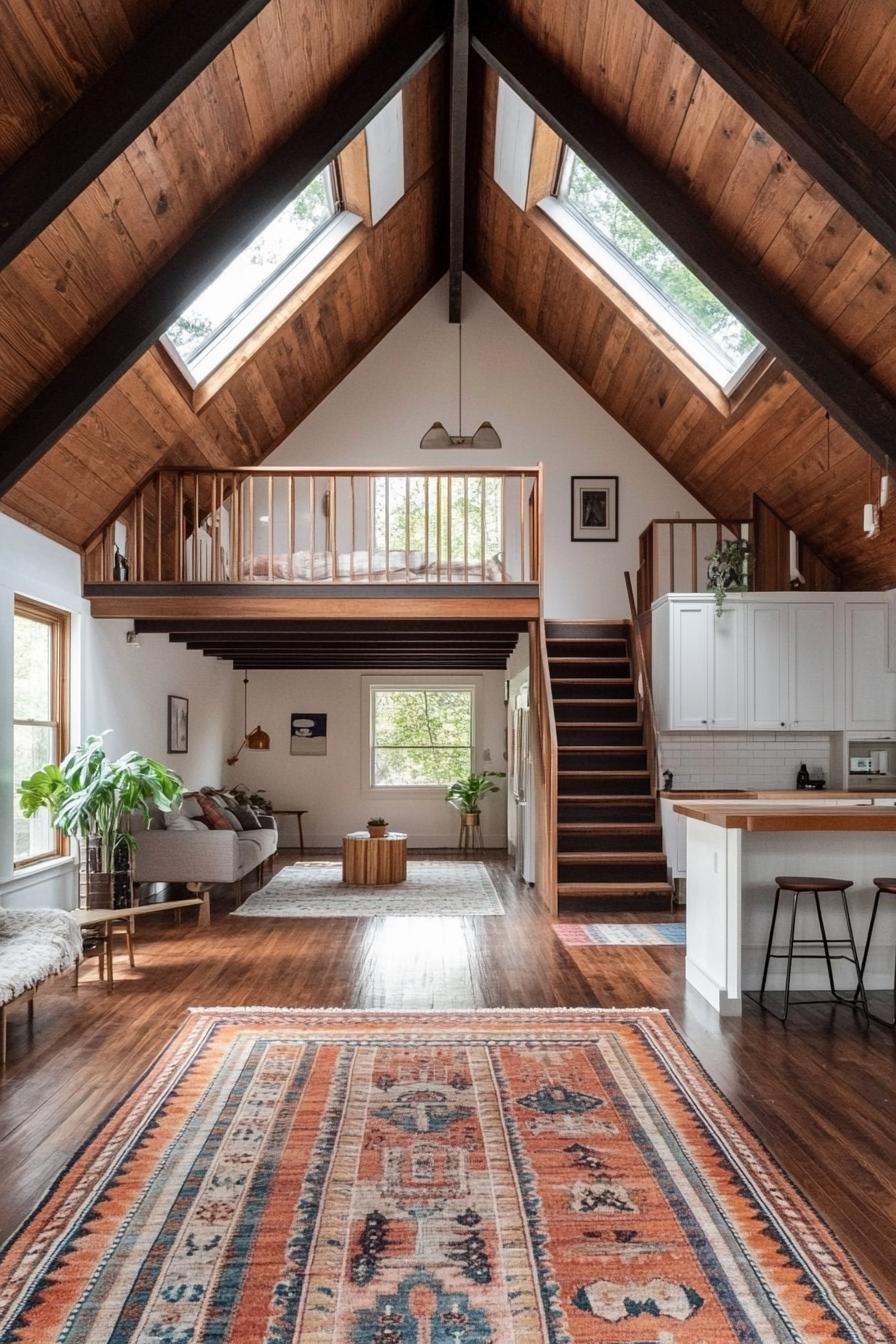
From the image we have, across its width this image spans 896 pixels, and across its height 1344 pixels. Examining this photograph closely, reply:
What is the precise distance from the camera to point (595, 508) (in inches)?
432

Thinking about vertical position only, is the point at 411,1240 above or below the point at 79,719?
below

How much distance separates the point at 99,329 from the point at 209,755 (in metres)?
6.77

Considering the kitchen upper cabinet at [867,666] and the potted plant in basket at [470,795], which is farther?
the potted plant in basket at [470,795]

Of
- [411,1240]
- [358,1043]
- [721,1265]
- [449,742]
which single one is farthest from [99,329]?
[449,742]

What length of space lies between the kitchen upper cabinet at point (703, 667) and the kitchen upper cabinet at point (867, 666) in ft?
2.96

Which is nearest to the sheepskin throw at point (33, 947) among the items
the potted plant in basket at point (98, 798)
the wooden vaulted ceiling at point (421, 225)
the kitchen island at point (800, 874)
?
the potted plant in basket at point (98, 798)

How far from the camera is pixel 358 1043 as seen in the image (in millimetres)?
4492

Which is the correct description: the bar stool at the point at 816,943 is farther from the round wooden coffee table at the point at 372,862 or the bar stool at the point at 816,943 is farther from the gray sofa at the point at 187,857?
the round wooden coffee table at the point at 372,862

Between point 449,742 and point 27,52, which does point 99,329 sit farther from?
point 449,742

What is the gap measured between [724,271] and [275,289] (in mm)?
3845

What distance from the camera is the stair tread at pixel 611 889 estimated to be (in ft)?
26.0

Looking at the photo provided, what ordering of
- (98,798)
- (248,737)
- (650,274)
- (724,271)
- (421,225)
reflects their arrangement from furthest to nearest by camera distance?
(248,737) < (421,225) < (650,274) < (98,798) < (724,271)

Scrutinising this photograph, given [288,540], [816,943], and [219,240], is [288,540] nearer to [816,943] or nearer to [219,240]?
[219,240]

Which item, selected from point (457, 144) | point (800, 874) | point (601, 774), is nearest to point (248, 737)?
point (601, 774)
